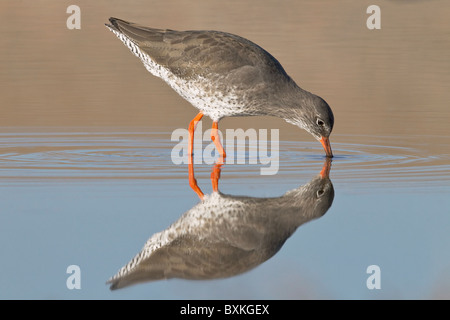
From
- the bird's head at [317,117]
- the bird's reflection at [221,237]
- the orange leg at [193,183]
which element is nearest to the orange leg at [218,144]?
the orange leg at [193,183]

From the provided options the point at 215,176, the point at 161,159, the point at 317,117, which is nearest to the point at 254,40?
the point at 317,117

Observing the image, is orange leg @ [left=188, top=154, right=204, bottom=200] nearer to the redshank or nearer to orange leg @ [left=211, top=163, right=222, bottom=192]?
orange leg @ [left=211, top=163, right=222, bottom=192]

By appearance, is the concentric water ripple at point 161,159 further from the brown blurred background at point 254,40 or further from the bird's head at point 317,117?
the brown blurred background at point 254,40

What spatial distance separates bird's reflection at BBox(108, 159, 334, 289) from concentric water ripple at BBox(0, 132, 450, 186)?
42.4 inches

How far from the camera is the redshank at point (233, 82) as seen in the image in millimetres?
9398

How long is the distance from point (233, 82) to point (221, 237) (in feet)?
11.6

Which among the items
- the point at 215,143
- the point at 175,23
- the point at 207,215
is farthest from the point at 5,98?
the point at 207,215

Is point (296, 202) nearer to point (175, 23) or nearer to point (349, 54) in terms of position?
point (349, 54)

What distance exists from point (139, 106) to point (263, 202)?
227 inches

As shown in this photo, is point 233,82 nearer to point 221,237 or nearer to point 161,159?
point 161,159

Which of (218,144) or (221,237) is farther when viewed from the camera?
(218,144)

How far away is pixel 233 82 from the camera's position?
9359 mm

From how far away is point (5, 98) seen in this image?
12688 mm

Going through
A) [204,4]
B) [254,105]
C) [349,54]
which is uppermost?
[204,4]
